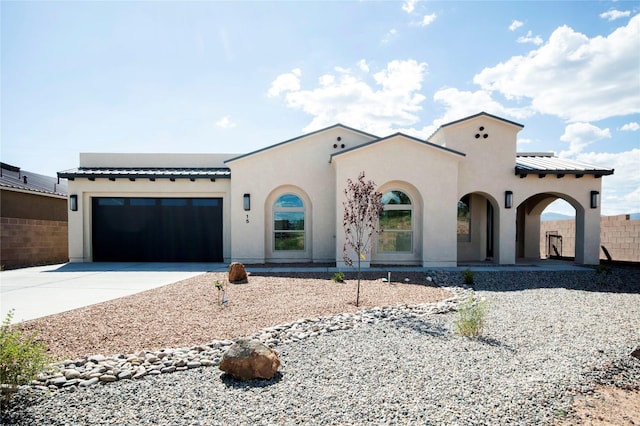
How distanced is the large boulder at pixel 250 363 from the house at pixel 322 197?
809 cm

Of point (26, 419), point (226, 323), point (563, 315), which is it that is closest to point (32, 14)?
point (226, 323)

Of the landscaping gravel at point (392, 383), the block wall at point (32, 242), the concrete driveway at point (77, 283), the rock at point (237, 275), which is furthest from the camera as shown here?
the block wall at point (32, 242)

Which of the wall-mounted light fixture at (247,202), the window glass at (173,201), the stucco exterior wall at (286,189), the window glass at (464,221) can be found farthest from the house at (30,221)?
the window glass at (464,221)

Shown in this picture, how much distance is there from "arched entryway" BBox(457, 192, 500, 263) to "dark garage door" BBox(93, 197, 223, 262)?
10261 millimetres

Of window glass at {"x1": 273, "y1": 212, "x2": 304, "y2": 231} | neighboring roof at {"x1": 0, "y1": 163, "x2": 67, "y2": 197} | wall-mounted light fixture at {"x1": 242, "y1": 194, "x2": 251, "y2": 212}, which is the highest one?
neighboring roof at {"x1": 0, "y1": 163, "x2": 67, "y2": 197}

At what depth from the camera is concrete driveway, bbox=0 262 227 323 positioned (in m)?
7.19

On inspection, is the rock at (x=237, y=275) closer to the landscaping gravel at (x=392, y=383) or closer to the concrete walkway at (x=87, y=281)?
the concrete walkway at (x=87, y=281)

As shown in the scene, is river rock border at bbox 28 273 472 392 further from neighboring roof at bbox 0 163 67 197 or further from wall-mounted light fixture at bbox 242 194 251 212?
neighboring roof at bbox 0 163 67 197

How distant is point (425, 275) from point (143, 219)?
37.8ft

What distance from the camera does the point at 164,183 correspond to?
14305 mm

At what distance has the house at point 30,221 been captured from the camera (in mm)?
13820

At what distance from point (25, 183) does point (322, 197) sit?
13640mm

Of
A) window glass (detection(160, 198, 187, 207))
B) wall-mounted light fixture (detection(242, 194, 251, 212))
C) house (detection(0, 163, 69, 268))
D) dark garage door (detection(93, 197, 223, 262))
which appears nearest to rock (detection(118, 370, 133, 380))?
wall-mounted light fixture (detection(242, 194, 251, 212))

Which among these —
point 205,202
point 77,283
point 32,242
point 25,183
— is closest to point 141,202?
point 205,202
